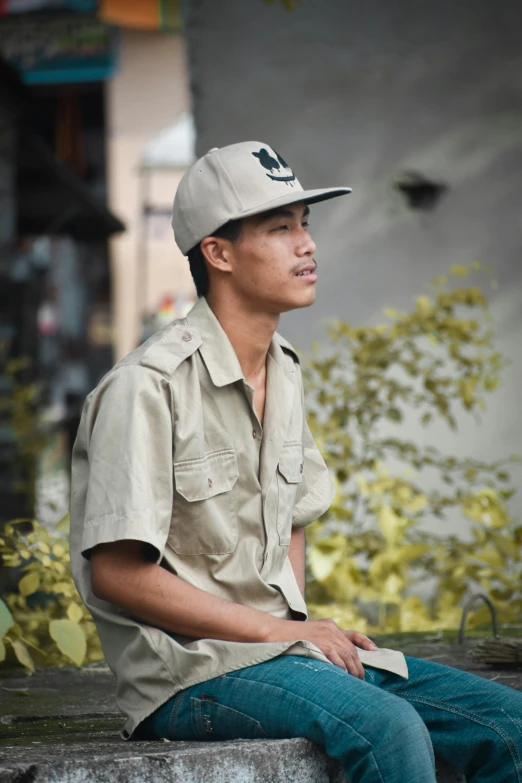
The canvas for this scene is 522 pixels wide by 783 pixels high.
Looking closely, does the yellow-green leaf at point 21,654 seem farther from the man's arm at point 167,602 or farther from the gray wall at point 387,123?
the gray wall at point 387,123

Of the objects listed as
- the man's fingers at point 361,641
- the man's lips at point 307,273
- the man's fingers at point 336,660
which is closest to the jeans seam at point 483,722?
the man's fingers at point 361,641

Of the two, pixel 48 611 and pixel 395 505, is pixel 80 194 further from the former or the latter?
pixel 48 611

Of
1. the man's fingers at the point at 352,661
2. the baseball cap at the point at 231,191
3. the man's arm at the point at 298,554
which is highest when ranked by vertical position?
the baseball cap at the point at 231,191

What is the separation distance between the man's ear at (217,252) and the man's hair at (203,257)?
0.01 meters

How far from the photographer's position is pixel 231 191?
7.11 feet

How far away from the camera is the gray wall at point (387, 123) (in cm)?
496

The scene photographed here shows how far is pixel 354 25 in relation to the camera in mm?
4980

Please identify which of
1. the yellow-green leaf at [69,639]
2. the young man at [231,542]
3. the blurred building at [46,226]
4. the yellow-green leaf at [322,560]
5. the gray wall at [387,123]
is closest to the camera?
the young man at [231,542]

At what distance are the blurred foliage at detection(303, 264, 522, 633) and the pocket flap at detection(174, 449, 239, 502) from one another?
1.79 meters

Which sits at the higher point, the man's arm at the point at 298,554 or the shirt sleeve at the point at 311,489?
the shirt sleeve at the point at 311,489

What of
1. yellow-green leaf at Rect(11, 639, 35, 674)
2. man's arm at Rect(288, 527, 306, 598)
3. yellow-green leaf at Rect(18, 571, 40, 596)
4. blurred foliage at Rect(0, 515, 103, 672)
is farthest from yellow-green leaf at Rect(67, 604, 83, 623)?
man's arm at Rect(288, 527, 306, 598)

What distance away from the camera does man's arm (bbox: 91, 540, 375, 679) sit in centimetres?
194

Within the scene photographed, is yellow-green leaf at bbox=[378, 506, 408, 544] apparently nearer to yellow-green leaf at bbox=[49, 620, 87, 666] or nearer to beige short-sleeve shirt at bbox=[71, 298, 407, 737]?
yellow-green leaf at bbox=[49, 620, 87, 666]

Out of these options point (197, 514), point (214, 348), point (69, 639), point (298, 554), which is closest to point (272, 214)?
point (214, 348)
